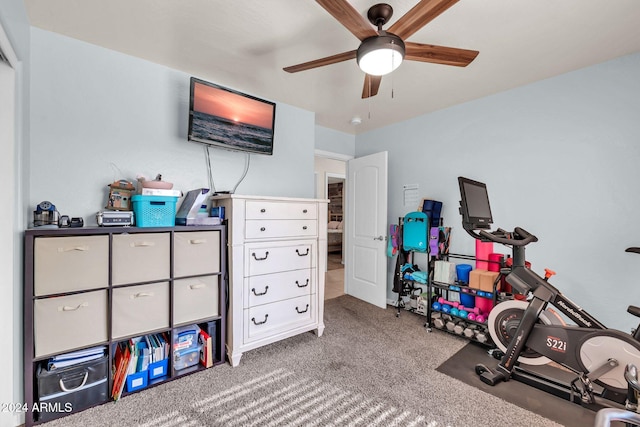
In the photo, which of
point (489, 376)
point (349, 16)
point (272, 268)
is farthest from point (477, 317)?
point (349, 16)

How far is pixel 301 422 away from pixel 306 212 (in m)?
1.57

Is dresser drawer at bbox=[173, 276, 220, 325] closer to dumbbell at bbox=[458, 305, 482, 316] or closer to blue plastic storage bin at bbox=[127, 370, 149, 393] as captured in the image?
blue plastic storage bin at bbox=[127, 370, 149, 393]

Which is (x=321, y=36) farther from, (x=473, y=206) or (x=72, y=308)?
(x=72, y=308)

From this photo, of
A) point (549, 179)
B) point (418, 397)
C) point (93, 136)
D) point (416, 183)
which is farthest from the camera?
point (416, 183)

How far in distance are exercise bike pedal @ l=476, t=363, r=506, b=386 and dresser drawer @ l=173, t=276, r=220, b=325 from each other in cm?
205

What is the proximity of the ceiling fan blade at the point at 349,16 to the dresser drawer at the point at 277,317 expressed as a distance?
206 cm

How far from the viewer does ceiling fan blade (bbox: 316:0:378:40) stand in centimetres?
117

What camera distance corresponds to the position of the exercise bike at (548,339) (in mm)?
1587

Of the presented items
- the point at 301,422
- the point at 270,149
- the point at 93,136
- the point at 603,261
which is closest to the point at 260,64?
the point at 270,149

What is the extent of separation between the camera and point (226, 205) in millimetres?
2230

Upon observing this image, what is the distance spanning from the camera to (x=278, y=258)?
2381mm

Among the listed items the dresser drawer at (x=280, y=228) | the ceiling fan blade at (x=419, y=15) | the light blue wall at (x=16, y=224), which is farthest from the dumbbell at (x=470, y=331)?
the light blue wall at (x=16, y=224)

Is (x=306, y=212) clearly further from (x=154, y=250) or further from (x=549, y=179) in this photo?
(x=549, y=179)

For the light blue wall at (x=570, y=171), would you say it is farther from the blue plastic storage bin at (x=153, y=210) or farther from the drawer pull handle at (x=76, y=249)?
the drawer pull handle at (x=76, y=249)
